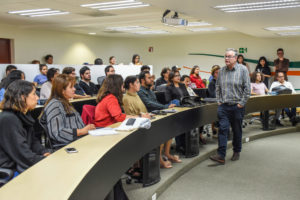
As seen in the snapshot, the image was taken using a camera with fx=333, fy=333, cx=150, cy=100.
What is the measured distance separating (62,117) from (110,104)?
576 millimetres

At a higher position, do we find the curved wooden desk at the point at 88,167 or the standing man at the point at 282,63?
the standing man at the point at 282,63

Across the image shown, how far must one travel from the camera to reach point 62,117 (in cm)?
282

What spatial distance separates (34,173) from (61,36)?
1040 cm

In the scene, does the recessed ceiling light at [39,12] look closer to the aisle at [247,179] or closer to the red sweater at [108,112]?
the red sweater at [108,112]

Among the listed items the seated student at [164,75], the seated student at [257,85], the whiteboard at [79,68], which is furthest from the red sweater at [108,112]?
the seated student at [257,85]

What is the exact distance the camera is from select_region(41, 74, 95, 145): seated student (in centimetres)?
274

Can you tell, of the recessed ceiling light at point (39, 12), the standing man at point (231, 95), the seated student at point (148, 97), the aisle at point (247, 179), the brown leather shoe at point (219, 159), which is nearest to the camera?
the aisle at point (247, 179)

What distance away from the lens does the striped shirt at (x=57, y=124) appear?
274 centimetres

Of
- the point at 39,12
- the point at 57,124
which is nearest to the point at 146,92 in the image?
the point at 57,124

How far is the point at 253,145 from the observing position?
226 inches

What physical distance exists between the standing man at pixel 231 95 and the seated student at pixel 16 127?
110 inches

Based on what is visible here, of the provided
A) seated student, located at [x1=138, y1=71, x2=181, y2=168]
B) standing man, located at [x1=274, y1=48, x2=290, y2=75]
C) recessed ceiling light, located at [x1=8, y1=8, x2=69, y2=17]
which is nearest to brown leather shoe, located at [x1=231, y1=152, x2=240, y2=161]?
seated student, located at [x1=138, y1=71, x2=181, y2=168]

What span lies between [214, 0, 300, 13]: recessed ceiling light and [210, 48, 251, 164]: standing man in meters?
1.15

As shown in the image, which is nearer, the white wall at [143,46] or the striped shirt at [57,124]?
the striped shirt at [57,124]
